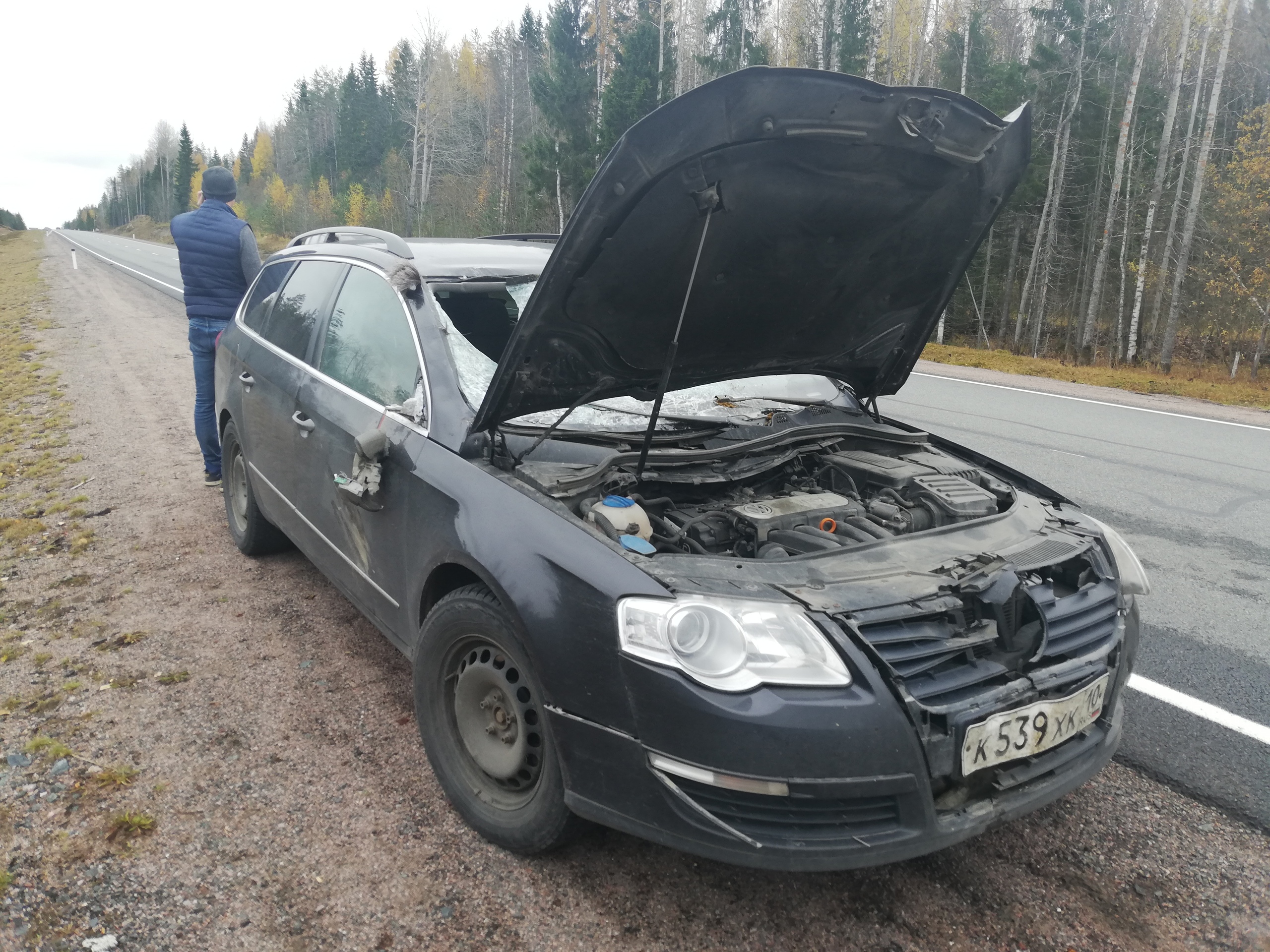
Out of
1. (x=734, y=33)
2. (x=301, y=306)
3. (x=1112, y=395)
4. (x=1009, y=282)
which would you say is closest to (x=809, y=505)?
(x=301, y=306)

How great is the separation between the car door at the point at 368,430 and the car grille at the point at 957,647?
1496mm

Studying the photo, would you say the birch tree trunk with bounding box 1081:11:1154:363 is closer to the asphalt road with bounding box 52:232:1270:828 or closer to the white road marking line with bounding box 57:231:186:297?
the asphalt road with bounding box 52:232:1270:828

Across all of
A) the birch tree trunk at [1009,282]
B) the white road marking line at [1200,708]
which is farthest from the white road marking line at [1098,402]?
the birch tree trunk at [1009,282]

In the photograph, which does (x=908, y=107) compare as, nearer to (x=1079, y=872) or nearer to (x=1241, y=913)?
(x=1079, y=872)

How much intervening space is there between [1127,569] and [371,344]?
9.19ft

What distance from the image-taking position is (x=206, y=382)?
5688 millimetres

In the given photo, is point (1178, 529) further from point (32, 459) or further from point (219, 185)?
point (32, 459)

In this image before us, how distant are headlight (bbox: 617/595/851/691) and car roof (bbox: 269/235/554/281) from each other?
5.30 feet

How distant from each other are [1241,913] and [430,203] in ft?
147

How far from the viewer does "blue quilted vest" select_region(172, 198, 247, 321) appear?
5.48m

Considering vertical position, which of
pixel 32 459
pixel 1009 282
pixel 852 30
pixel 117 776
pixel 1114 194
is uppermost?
pixel 852 30

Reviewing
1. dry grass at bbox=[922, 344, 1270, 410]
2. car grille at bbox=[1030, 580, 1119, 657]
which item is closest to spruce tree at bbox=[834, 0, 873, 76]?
dry grass at bbox=[922, 344, 1270, 410]

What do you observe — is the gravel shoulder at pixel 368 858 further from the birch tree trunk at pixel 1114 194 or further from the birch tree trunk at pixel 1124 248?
the birch tree trunk at pixel 1124 248

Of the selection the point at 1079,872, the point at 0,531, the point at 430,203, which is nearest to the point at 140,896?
the point at 1079,872
